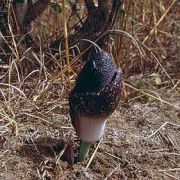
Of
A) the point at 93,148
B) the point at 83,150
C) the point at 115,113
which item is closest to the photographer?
the point at 83,150

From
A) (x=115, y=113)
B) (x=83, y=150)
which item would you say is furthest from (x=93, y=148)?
(x=115, y=113)

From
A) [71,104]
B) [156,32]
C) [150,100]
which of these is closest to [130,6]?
[156,32]

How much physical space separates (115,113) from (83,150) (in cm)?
52

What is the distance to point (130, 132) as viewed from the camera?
2.34 meters

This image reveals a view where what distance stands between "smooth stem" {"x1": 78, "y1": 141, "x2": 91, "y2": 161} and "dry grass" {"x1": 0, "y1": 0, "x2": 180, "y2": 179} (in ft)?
0.09

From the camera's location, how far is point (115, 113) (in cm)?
253

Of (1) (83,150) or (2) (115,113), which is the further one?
(2) (115,113)

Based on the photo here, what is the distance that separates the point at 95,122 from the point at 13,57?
3.07ft

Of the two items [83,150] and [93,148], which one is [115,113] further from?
[83,150]

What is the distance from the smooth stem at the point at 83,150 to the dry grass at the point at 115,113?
0.09 feet

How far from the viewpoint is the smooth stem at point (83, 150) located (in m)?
2.03

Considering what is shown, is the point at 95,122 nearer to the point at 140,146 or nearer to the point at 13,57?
the point at 140,146

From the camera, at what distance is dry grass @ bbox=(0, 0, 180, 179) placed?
2.06 meters

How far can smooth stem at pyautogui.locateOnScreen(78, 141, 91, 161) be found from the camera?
2.03 m
